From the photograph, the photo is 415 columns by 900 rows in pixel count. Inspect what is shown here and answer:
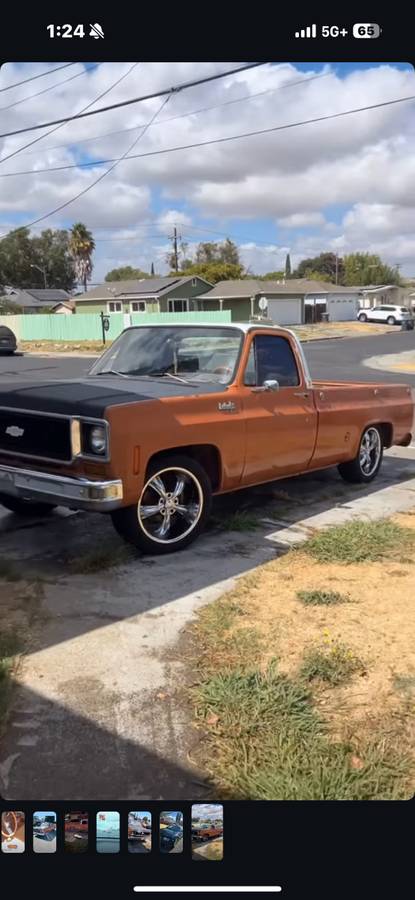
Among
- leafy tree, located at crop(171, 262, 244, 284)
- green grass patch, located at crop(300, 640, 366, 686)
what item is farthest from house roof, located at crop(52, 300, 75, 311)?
green grass patch, located at crop(300, 640, 366, 686)

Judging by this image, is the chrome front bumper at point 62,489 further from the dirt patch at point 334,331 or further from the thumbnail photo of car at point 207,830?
the dirt patch at point 334,331

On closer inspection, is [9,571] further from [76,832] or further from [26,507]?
[76,832]

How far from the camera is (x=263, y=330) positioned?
5.84 m

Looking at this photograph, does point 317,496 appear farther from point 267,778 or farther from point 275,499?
point 267,778

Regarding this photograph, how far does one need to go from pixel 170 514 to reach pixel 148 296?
1901 inches

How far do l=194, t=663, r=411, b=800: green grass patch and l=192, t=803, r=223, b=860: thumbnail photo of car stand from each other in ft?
2.58

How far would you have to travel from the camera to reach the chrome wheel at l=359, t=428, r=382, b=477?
7.27 meters

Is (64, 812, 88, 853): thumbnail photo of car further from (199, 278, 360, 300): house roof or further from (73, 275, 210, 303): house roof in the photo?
(199, 278, 360, 300): house roof

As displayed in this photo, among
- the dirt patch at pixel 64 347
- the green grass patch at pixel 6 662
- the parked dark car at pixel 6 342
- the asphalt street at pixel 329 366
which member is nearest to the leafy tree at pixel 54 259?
the dirt patch at pixel 64 347

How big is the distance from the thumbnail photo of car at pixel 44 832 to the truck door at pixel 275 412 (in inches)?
149

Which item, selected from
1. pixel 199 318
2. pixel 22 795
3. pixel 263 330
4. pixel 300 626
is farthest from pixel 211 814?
pixel 199 318

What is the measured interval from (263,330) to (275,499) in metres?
1.74

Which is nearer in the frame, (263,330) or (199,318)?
(263,330)

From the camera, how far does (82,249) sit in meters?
73.8
